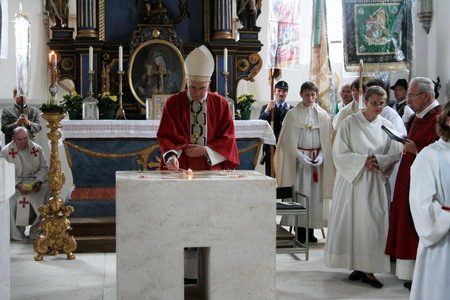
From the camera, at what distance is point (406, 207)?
5.95m

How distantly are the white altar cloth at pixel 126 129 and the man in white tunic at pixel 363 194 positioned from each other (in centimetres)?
229

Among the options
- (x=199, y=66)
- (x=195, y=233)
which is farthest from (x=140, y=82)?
(x=195, y=233)

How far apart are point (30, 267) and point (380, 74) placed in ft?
22.8

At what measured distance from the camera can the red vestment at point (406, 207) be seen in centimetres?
588

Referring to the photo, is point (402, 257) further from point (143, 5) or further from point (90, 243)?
point (143, 5)

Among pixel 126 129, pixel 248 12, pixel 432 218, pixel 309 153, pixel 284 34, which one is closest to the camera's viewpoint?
pixel 432 218

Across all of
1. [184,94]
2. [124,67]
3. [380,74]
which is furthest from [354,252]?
[380,74]

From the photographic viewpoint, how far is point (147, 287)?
4301 mm

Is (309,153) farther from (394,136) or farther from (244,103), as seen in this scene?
Result: (394,136)

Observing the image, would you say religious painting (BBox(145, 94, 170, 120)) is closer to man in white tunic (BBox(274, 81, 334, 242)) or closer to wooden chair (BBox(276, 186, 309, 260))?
man in white tunic (BBox(274, 81, 334, 242))

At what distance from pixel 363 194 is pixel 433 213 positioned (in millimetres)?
2110

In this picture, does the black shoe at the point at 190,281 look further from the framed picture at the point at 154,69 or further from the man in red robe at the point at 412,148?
the framed picture at the point at 154,69

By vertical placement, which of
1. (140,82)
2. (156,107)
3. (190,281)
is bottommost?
(190,281)

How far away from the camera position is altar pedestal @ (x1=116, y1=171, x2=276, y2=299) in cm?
425
